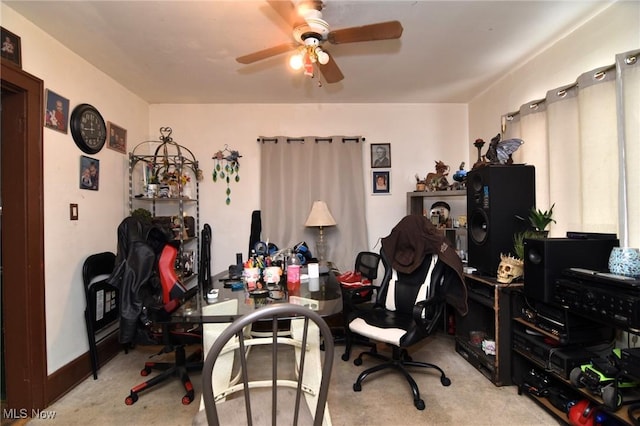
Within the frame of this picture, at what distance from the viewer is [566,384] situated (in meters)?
1.84

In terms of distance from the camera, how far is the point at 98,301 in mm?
2432

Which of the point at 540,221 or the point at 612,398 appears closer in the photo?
the point at 612,398

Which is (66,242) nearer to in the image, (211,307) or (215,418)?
(211,307)

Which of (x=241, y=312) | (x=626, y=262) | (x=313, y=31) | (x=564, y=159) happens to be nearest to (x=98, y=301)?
(x=241, y=312)

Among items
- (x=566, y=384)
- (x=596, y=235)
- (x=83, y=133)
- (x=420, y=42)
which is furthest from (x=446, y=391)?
(x=83, y=133)

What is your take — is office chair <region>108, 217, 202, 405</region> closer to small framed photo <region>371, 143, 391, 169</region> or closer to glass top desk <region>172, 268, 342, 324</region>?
glass top desk <region>172, 268, 342, 324</region>

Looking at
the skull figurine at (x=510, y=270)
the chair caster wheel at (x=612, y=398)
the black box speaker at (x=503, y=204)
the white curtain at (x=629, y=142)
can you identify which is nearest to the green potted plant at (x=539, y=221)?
the black box speaker at (x=503, y=204)

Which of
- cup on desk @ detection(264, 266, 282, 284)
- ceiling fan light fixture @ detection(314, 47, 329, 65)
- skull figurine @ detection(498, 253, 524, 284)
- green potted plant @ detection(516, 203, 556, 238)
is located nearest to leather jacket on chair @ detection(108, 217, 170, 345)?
cup on desk @ detection(264, 266, 282, 284)

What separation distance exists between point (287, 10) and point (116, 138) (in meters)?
2.20

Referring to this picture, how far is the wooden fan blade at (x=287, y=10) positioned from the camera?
59.2 inches

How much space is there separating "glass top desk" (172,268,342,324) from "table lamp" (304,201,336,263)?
1.08 meters

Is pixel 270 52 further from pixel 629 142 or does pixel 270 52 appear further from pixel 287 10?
pixel 629 142

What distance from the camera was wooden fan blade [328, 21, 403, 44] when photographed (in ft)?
5.30

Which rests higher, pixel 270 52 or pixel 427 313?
pixel 270 52
